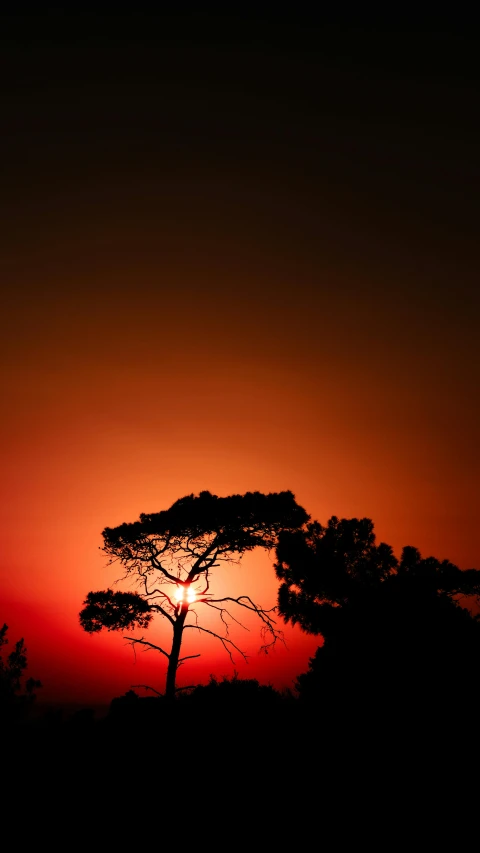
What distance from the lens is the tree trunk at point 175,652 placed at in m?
20.8

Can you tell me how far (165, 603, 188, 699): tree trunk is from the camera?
20.8m

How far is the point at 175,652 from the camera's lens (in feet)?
71.0

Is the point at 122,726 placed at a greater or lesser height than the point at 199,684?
lesser

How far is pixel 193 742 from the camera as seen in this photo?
12.8m

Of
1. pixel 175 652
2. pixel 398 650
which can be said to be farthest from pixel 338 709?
pixel 175 652

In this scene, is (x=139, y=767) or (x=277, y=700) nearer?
(x=139, y=767)

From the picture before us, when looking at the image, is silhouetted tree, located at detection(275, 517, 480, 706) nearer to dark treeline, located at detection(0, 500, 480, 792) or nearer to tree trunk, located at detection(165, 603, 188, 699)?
dark treeline, located at detection(0, 500, 480, 792)

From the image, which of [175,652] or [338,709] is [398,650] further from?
[175,652]

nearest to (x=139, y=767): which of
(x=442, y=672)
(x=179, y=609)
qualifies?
(x=442, y=672)

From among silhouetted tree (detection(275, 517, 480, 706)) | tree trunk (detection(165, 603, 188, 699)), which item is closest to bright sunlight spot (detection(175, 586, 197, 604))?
tree trunk (detection(165, 603, 188, 699))

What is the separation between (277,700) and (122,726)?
4.98 m

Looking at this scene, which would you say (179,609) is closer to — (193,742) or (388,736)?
(193,742)

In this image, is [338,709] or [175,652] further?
[175,652]

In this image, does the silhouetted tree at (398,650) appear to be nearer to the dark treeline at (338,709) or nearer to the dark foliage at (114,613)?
the dark treeline at (338,709)
